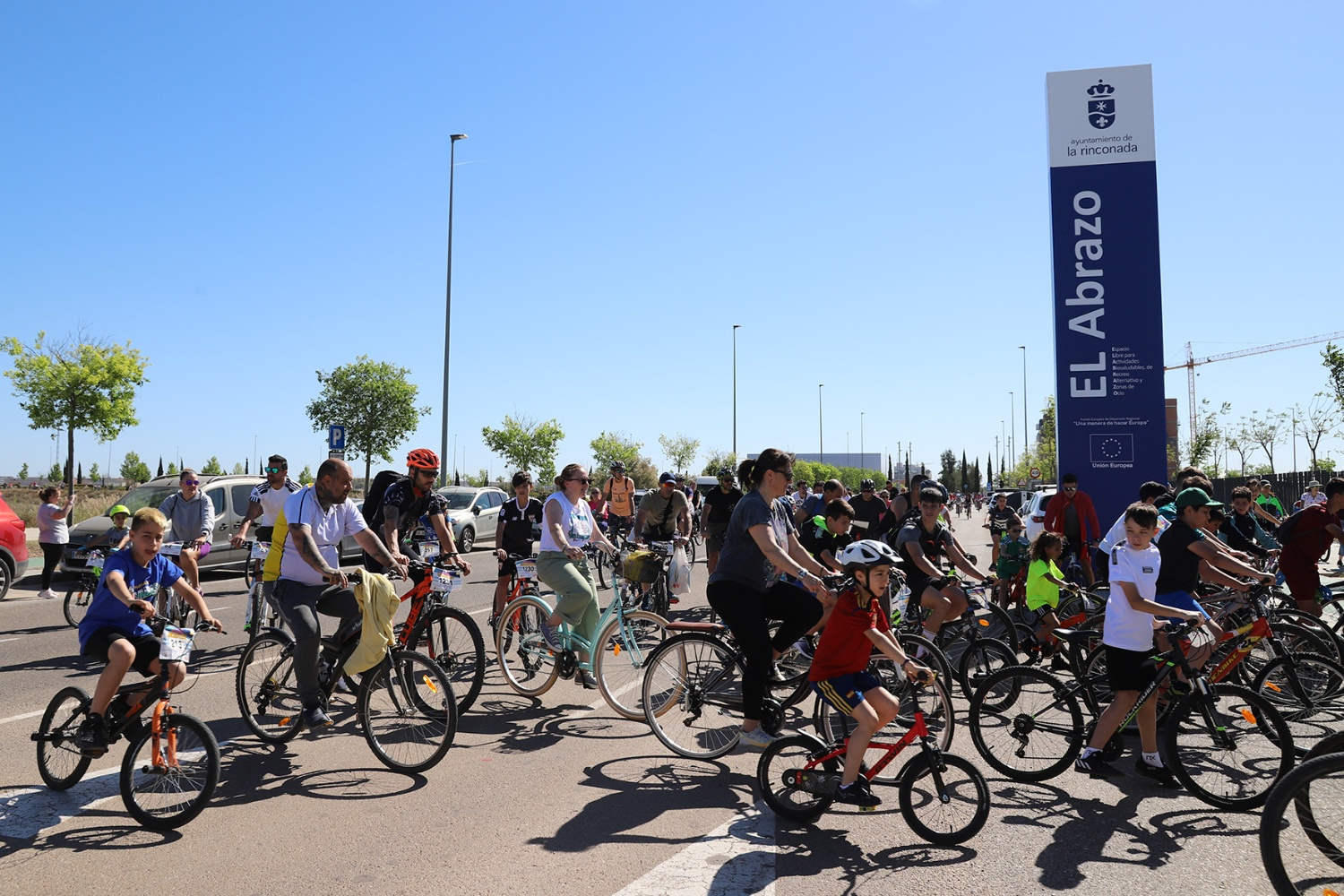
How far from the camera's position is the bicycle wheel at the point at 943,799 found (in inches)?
176

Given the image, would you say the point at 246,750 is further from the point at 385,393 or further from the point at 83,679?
the point at 385,393

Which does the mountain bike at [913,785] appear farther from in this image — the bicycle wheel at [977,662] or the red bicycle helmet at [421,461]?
the red bicycle helmet at [421,461]

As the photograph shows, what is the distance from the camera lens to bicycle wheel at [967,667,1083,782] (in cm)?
546

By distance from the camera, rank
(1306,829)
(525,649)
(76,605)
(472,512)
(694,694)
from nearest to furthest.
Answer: (1306,829) → (694,694) → (525,649) → (76,605) → (472,512)

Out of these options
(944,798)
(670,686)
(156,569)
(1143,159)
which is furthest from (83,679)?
(1143,159)

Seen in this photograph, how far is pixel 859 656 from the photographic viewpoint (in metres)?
4.75

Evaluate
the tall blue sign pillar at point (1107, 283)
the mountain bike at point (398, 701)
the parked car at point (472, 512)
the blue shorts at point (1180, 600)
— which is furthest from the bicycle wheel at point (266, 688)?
the parked car at point (472, 512)

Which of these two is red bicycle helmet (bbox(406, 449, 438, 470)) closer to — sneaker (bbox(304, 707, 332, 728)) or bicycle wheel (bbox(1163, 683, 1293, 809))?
sneaker (bbox(304, 707, 332, 728))

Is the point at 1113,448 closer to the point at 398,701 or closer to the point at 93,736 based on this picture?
the point at 398,701

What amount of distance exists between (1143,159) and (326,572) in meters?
15.0

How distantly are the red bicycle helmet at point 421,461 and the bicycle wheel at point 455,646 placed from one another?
4.64 ft

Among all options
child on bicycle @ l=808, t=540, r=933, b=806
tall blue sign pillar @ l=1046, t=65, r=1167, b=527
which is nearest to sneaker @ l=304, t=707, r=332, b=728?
child on bicycle @ l=808, t=540, r=933, b=806

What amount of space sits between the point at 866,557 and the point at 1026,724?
1.78 m

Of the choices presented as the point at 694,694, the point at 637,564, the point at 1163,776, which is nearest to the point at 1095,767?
the point at 1163,776
